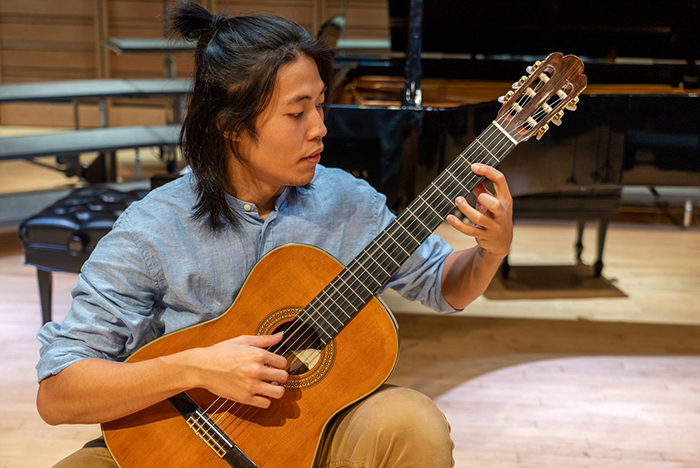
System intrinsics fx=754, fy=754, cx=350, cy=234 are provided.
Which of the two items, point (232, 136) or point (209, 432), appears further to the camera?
point (232, 136)

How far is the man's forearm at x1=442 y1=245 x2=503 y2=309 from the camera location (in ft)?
4.62

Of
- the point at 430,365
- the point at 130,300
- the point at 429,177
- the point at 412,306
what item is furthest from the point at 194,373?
the point at 412,306

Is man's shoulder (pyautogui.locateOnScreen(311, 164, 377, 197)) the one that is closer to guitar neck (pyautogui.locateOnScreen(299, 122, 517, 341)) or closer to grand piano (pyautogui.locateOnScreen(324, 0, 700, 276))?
guitar neck (pyautogui.locateOnScreen(299, 122, 517, 341))

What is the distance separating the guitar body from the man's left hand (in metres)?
0.21

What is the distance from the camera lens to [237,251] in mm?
1454

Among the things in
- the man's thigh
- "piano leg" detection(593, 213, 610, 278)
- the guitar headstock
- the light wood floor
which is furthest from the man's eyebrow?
"piano leg" detection(593, 213, 610, 278)

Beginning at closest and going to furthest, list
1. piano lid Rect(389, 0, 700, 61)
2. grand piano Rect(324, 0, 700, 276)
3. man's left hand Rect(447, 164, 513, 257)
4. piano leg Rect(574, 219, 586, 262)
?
man's left hand Rect(447, 164, 513, 257), grand piano Rect(324, 0, 700, 276), piano lid Rect(389, 0, 700, 61), piano leg Rect(574, 219, 586, 262)

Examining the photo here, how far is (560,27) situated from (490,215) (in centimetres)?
221

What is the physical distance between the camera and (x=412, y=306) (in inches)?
131

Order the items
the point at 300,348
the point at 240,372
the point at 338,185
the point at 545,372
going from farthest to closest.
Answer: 1. the point at 545,372
2. the point at 338,185
3. the point at 300,348
4. the point at 240,372

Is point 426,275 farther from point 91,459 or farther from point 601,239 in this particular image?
point 601,239

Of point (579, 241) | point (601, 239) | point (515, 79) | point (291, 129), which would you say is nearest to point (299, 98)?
point (291, 129)

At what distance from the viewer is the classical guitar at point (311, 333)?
1.30 m

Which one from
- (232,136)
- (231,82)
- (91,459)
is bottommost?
(91,459)
